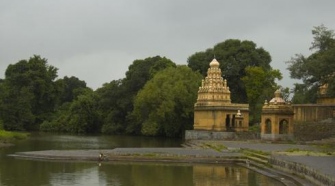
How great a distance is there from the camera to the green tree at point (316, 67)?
41438 millimetres

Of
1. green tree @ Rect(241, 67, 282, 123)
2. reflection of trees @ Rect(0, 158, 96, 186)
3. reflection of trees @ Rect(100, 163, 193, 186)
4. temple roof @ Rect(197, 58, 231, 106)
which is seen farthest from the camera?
green tree @ Rect(241, 67, 282, 123)

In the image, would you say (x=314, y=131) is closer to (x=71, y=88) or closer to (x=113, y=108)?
(x=113, y=108)

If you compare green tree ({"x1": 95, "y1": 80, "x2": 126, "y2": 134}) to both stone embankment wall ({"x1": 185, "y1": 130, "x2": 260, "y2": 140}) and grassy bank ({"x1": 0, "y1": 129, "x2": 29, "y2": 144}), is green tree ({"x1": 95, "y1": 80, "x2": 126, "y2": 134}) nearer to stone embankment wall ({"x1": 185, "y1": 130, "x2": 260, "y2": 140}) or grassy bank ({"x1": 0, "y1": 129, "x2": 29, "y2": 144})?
grassy bank ({"x1": 0, "y1": 129, "x2": 29, "y2": 144})

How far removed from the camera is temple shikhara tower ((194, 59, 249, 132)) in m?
56.4

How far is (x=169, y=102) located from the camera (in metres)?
62.7

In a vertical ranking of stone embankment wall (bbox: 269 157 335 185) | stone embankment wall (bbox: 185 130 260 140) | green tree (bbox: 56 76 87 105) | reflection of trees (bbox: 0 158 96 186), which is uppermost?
green tree (bbox: 56 76 87 105)

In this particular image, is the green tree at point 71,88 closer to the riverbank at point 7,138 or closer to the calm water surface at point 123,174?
the riverbank at point 7,138

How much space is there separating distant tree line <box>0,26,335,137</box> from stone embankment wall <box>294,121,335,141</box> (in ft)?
53.9

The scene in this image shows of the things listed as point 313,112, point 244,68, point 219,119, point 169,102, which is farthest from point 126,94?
point 313,112

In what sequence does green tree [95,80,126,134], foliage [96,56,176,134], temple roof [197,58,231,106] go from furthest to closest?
green tree [95,80,126,134], foliage [96,56,176,134], temple roof [197,58,231,106]

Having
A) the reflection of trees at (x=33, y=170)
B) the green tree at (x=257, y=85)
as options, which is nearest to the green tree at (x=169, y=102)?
the green tree at (x=257, y=85)

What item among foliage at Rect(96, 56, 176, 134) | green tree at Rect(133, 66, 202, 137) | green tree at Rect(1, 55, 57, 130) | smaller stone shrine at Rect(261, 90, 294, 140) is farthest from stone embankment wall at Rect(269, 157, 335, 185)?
green tree at Rect(1, 55, 57, 130)

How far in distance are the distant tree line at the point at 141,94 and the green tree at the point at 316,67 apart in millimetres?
17269

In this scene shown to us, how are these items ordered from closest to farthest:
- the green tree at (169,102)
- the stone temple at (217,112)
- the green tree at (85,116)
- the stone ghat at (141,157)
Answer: the stone ghat at (141,157), the stone temple at (217,112), the green tree at (169,102), the green tree at (85,116)
